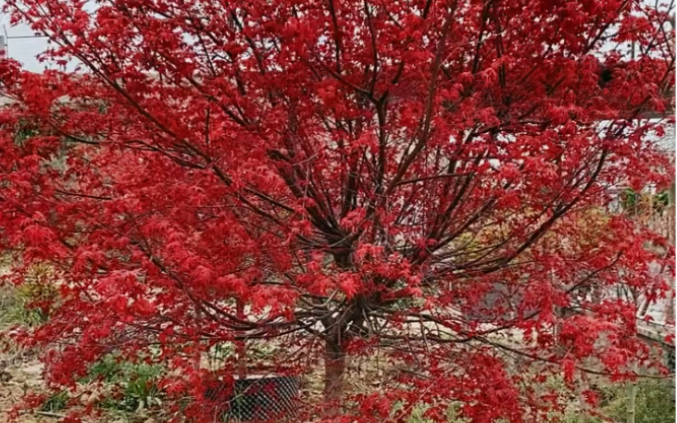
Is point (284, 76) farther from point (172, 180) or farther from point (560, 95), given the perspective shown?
point (560, 95)

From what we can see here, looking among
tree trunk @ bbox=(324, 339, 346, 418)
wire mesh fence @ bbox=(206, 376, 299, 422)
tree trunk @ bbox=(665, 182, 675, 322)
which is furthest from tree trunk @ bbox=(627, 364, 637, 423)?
wire mesh fence @ bbox=(206, 376, 299, 422)

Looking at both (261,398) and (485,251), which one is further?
(261,398)

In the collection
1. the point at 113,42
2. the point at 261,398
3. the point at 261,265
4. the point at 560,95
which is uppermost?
the point at 113,42

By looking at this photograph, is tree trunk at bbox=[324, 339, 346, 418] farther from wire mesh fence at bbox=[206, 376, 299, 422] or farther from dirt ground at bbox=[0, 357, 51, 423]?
dirt ground at bbox=[0, 357, 51, 423]

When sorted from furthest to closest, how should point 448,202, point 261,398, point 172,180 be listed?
point 261,398, point 448,202, point 172,180

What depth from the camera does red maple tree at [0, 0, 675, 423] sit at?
2.71 m

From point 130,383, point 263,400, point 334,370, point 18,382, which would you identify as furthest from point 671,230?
point 18,382

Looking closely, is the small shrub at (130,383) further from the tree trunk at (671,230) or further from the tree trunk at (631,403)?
the tree trunk at (671,230)

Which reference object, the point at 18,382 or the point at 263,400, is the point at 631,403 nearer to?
the point at 263,400

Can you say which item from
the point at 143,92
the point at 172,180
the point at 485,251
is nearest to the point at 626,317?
the point at 485,251

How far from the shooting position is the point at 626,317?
2842 millimetres

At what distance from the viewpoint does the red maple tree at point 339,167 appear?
2.71 meters

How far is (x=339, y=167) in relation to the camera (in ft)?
10.8

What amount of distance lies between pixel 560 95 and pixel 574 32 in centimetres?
29
